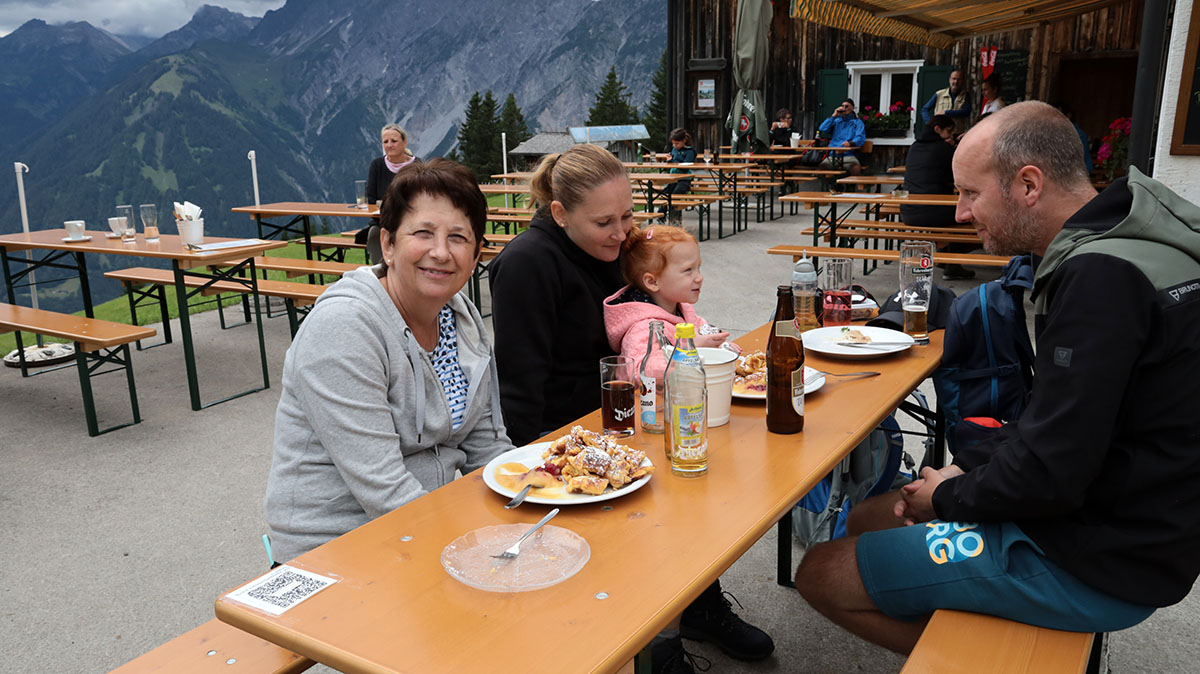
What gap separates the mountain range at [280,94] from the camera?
3447 inches

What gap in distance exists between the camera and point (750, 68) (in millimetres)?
13125

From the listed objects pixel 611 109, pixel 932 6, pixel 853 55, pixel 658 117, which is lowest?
pixel 932 6

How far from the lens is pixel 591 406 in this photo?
2.55 metres

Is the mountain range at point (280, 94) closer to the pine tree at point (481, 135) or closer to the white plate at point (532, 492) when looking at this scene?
the pine tree at point (481, 135)

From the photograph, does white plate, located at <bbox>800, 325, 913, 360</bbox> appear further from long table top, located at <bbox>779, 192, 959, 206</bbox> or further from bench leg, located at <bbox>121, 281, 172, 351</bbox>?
bench leg, located at <bbox>121, 281, 172, 351</bbox>

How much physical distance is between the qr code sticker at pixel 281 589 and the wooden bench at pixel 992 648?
1.03 meters

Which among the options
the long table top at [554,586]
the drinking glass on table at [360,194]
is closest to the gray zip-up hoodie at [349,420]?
the long table top at [554,586]

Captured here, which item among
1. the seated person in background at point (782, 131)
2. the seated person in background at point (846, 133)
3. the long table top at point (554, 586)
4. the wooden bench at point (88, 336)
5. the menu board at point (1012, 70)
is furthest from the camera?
the seated person in background at point (782, 131)

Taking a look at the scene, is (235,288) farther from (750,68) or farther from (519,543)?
(750,68)

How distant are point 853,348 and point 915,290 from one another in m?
0.40

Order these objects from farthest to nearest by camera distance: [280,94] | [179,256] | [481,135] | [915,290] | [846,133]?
1. [280,94]
2. [481,135]
3. [846,133]
4. [179,256]
5. [915,290]

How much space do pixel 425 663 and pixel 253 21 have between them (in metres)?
155

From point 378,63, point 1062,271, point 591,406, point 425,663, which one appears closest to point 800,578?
point 591,406

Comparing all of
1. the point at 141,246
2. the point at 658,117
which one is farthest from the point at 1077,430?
the point at 658,117
